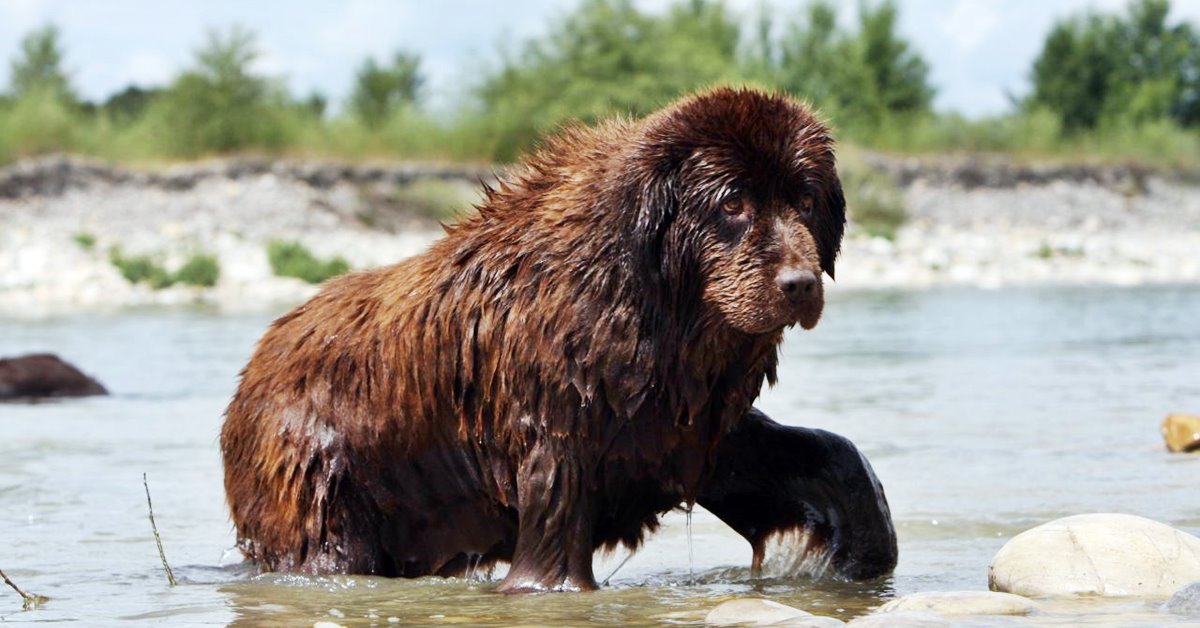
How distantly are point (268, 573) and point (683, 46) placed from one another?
40561mm

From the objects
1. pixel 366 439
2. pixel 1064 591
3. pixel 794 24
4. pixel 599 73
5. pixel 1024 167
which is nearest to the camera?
pixel 1064 591

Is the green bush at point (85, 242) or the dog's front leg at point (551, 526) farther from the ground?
the green bush at point (85, 242)

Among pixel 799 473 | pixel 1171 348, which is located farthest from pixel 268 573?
pixel 1171 348

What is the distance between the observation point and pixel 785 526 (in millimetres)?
5723

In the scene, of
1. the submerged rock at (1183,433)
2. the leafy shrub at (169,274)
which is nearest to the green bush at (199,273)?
the leafy shrub at (169,274)

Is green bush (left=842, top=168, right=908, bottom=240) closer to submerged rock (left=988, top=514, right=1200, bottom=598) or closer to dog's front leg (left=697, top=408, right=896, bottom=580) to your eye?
dog's front leg (left=697, top=408, right=896, bottom=580)

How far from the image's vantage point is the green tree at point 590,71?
44.0 m

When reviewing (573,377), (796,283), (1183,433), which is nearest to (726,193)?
(796,283)

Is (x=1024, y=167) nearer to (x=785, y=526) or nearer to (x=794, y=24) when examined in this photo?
(x=794, y=24)

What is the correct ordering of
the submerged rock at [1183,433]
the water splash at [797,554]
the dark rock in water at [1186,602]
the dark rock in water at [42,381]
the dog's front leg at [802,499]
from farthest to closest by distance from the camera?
1. the dark rock in water at [42,381]
2. the submerged rock at [1183,433]
3. the water splash at [797,554]
4. the dog's front leg at [802,499]
5. the dark rock in water at [1186,602]

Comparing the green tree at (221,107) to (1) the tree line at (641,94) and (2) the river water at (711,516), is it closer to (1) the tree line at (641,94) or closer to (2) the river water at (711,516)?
(1) the tree line at (641,94)

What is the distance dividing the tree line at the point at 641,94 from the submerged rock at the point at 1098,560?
2880 centimetres

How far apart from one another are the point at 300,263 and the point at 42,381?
1637 centimetres

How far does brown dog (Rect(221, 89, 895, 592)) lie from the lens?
16.6ft
